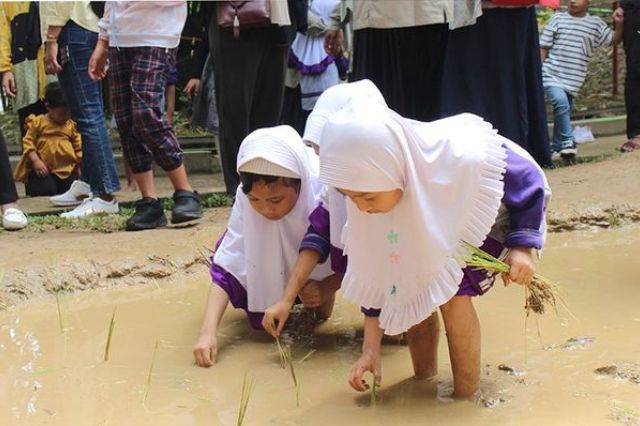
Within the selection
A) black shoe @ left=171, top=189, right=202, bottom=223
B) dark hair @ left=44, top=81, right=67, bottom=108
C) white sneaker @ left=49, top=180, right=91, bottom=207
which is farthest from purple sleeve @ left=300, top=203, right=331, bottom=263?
dark hair @ left=44, top=81, right=67, bottom=108

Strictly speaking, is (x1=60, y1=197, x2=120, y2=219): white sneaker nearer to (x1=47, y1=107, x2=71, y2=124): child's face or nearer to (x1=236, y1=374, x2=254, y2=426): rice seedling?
(x1=47, y1=107, x2=71, y2=124): child's face

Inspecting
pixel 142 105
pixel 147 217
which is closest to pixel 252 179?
pixel 142 105

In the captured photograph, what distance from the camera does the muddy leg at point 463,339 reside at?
2.49 metres

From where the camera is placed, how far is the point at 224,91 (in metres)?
4.68

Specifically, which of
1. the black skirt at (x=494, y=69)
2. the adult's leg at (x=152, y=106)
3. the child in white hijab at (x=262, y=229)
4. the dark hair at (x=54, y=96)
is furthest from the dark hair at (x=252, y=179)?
the dark hair at (x=54, y=96)

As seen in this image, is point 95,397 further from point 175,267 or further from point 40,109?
point 40,109

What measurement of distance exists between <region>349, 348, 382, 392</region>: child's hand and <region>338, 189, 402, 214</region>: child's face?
0.41 m

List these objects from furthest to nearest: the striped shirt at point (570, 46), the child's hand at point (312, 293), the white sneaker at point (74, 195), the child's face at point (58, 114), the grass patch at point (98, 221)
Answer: the striped shirt at point (570, 46) < the child's face at point (58, 114) < the white sneaker at point (74, 195) < the grass patch at point (98, 221) < the child's hand at point (312, 293)

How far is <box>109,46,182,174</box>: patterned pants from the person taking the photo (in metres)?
4.29

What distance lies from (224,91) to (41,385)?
7.31ft

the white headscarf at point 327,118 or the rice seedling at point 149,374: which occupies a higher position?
the white headscarf at point 327,118

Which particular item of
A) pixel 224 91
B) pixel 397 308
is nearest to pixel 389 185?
pixel 397 308

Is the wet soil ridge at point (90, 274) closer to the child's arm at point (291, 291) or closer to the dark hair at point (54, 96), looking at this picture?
the child's arm at point (291, 291)

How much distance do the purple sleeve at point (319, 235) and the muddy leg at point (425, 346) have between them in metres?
0.44
